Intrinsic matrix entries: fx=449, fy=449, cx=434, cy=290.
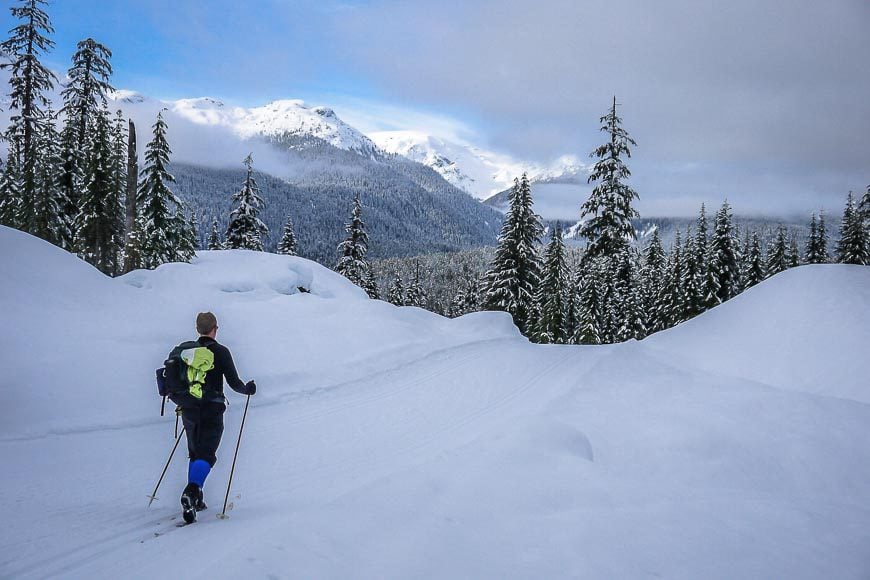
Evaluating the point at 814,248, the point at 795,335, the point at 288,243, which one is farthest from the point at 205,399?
the point at 814,248

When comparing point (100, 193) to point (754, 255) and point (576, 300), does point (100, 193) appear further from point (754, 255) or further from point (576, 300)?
point (754, 255)

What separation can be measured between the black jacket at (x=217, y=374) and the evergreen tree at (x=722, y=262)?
3443 cm

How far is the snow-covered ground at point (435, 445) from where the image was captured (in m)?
3.97

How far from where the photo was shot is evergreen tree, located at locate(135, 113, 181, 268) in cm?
2448

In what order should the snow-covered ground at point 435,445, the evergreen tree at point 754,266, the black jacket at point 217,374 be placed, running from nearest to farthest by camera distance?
the snow-covered ground at point 435,445 < the black jacket at point 217,374 < the evergreen tree at point 754,266

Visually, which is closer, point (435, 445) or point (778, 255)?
point (435, 445)

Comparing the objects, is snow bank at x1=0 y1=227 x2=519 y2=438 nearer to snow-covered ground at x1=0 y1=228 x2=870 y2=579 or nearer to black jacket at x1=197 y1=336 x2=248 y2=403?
snow-covered ground at x1=0 y1=228 x2=870 y2=579

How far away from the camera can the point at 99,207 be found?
25891 millimetres

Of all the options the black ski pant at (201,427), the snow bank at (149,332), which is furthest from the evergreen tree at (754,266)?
the black ski pant at (201,427)

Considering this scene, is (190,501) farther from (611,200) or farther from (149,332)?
(611,200)

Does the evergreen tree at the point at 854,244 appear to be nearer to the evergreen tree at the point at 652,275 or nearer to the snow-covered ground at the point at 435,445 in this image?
the evergreen tree at the point at 652,275

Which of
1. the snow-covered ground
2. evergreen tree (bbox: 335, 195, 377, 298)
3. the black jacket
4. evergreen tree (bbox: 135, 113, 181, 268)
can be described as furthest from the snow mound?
evergreen tree (bbox: 335, 195, 377, 298)

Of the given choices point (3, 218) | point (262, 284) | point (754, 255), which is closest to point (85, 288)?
point (262, 284)

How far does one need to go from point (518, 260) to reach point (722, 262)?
16.0 m
